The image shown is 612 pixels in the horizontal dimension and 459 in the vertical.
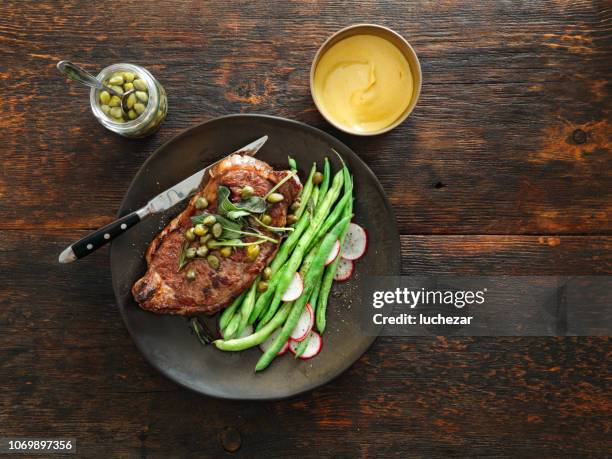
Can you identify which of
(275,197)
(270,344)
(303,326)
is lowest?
(270,344)

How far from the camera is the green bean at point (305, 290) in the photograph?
2707 millimetres

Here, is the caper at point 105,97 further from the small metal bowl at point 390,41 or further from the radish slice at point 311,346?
the radish slice at point 311,346

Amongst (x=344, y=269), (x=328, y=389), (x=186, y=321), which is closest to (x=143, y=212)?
(x=186, y=321)

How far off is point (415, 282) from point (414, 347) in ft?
1.15

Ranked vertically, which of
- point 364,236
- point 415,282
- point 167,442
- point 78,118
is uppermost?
point 78,118

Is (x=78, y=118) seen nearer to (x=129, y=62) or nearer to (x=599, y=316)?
(x=129, y=62)

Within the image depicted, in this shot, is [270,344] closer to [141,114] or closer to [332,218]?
[332,218]

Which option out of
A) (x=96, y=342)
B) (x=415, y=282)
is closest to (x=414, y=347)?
(x=415, y=282)

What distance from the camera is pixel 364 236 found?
274 centimetres

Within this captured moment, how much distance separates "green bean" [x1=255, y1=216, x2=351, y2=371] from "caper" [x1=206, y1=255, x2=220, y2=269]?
1.50ft

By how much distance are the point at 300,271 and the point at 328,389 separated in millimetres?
681

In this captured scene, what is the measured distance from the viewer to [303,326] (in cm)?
274

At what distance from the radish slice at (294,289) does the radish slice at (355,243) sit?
0.86 ft

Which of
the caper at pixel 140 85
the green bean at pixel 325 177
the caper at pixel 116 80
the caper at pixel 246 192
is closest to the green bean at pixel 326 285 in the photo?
the green bean at pixel 325 177
